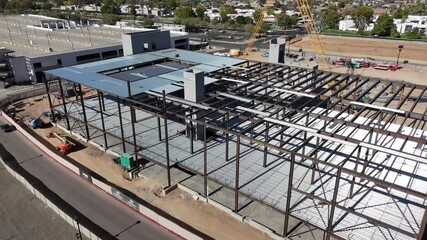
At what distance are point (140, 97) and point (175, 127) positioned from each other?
5806 millimetres

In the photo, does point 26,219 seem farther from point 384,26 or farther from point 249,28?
point 384,26

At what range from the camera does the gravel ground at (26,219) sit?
2627 cm

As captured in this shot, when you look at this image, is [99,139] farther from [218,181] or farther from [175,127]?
[218,181]

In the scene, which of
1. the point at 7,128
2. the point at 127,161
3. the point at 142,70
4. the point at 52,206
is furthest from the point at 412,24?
the point at 52,206

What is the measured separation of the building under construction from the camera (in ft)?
72.6

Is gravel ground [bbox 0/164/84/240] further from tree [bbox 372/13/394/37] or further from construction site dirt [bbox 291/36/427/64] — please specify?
tree [bbox 372/13/394/37]

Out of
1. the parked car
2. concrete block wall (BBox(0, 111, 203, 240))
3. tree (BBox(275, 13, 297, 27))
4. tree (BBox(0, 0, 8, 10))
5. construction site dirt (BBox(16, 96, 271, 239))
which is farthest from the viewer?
tree (BBox(0, 0, 8, 10))

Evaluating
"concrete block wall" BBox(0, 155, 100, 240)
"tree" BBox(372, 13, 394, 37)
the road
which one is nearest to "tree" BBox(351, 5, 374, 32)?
"tree" BBox(372, 13, 394, 37)

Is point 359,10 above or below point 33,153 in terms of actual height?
above

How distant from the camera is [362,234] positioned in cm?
2130

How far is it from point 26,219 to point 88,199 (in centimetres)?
537

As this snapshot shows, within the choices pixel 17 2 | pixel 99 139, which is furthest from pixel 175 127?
pixel 17 2

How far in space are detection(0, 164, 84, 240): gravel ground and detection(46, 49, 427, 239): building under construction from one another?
9.79 meters

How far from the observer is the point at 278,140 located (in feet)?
98.1
